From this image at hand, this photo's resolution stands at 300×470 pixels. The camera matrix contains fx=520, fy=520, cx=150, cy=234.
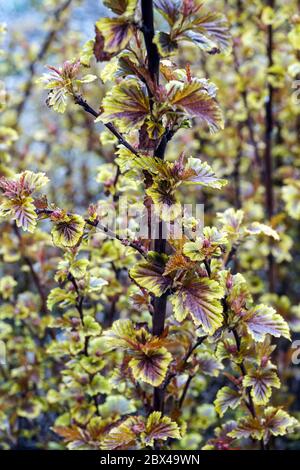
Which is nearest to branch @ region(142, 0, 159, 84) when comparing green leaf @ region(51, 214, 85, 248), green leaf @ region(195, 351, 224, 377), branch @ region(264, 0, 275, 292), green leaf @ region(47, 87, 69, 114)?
green leaf @ region(47, 87, 69, 114)

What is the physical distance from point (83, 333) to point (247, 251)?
1.06 metres

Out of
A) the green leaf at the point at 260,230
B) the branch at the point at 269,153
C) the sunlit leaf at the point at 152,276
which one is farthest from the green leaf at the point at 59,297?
the branch at the point at 269,153

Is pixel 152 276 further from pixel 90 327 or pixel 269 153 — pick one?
pixel 269 153

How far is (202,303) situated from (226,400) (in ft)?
0.91

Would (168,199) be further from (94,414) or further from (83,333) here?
(94,414)

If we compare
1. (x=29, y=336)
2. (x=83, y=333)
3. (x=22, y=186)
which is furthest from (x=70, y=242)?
(x=29, y=336)

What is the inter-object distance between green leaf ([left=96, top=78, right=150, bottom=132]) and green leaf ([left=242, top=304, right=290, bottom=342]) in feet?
1.26

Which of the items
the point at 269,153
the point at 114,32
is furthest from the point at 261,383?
the point at 269,153

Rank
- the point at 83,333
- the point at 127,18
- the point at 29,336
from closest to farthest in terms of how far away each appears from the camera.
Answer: the point at 127,18
the point at 83,333
the point at 29,336

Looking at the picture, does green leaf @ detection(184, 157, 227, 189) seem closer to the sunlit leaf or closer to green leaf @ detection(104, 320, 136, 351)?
the sunlit leaf

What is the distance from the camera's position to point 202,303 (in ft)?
2.67

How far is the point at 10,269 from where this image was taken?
2.27 meters

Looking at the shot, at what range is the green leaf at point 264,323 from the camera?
0.88 metres

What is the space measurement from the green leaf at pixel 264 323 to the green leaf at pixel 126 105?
39 centimetres
